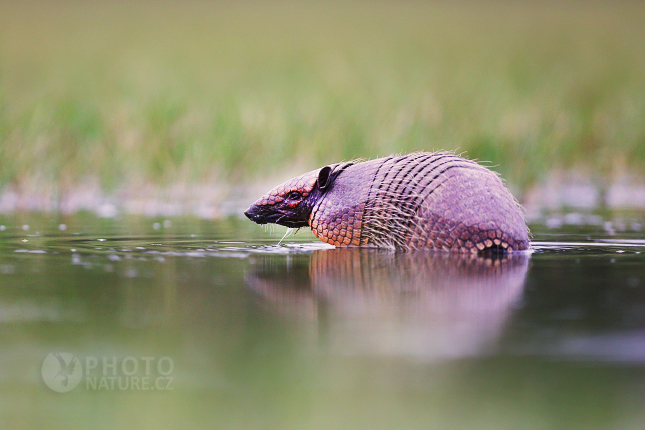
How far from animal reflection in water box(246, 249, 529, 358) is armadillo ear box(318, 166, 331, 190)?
1.22m

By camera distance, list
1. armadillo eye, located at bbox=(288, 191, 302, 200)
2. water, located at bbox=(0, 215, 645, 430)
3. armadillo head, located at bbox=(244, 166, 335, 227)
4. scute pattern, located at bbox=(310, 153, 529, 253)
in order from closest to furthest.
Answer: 1. water, located at bbox=(0, 215, 645, 430)
2. scute pattern, located at bbox=(310, 153, 529, 253)
3. armadillo head, located at bbox=(244, 166, 335, 227)
4. armadillo eye, located at bbox=(288, 191, 302, 200)

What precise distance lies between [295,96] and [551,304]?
1564cm

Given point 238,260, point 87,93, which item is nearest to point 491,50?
point 87,93

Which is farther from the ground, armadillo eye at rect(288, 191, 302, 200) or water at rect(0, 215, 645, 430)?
armadillo eye at rect(288, 191, 302, 200)

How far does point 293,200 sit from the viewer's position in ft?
27.6

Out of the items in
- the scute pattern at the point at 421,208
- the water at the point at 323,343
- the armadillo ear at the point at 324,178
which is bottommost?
the water at the point at 323,343

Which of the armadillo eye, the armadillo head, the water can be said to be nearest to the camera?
the water

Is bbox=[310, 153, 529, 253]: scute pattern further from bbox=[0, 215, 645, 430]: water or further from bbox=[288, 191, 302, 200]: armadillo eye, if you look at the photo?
bbox=[0, 215, 645, 430]: water

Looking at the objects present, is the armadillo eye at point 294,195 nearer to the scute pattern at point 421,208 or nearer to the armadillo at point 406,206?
the armadillo at point 406,206

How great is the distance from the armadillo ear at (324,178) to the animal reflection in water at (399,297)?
1.22m

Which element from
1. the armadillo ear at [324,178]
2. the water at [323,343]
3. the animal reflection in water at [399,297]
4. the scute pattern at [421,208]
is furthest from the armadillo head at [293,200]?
the water at [323,343]

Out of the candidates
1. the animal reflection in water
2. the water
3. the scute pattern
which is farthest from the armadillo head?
the water

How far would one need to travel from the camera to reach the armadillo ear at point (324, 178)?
26.8 ft

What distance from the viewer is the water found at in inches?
111
